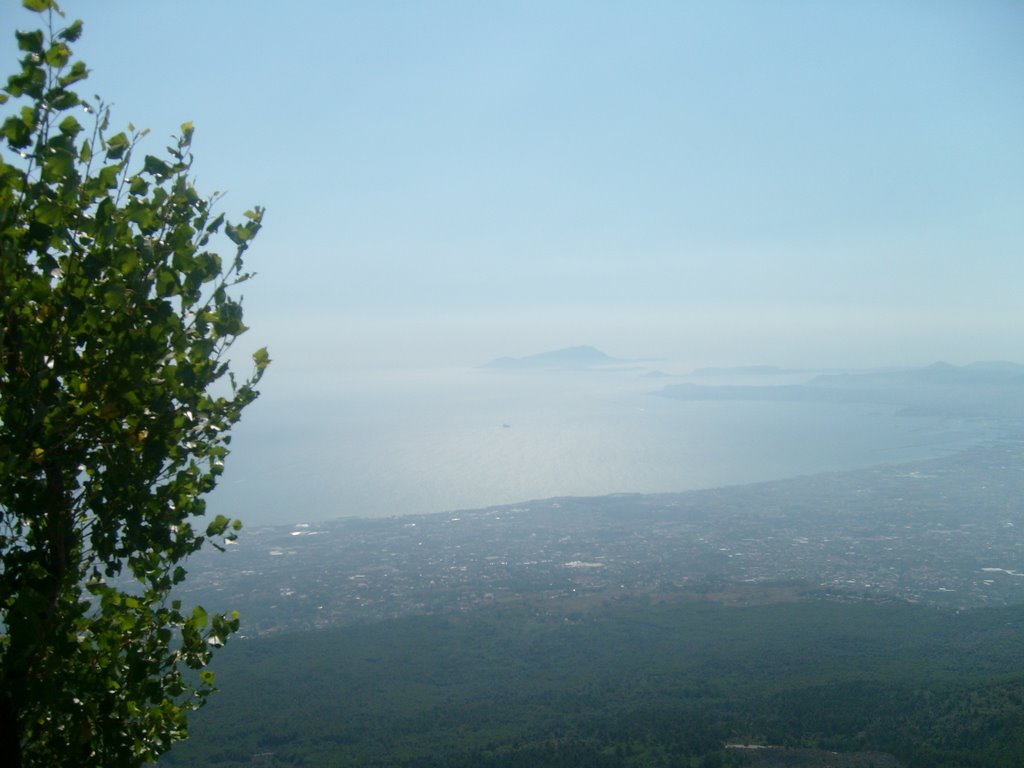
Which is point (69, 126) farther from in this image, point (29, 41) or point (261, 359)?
point (261, 359)

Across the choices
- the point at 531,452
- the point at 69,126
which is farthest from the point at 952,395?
the point at 69,126

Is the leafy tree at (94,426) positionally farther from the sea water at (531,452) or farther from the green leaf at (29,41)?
the sea water at (531,452)

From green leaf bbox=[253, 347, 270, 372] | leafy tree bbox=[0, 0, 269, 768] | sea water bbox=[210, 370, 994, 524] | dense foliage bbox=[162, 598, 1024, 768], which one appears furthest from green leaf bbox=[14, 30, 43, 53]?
sea water bbox=[210, 370, 994, 524]

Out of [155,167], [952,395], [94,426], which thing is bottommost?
[952,395]

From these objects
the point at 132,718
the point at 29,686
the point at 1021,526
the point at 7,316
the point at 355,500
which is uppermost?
the point at 7,316

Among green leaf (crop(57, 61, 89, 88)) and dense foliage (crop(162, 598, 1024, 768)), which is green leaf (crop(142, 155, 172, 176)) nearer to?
green leaf (crop(57, 61, 89, 88))

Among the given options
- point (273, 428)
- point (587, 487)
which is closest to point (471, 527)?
point (587, 487)

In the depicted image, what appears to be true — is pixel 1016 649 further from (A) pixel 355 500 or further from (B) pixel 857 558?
(A) pixel 355 500
